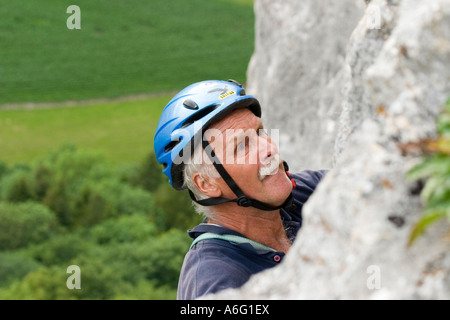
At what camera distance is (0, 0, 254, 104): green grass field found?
6450 cm

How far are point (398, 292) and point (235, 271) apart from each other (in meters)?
1.72

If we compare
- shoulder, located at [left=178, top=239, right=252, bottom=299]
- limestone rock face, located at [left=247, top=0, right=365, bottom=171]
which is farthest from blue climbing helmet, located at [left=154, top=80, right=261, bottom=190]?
limestone rock face, located at [left=247, top=0, right=365, bottom=171]

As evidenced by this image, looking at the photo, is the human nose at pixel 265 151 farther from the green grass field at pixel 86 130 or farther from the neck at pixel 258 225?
the green grass field at pixel 86 130

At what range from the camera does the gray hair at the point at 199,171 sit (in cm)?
487

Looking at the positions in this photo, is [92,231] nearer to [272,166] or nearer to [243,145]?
[243,145]

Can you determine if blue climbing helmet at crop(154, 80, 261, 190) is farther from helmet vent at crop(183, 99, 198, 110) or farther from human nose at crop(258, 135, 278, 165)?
human nose at crop(258, 135, 278, 165)

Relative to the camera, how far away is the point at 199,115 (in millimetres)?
4941

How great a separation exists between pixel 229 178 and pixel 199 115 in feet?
1.77

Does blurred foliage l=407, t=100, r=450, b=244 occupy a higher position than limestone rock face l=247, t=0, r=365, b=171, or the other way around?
blurred foliage l=407, t=100, r=450, b=244

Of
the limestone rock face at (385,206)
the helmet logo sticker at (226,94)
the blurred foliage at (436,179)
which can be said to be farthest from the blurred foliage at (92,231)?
the blurred foliage at (436,179)

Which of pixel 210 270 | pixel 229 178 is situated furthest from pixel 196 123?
pixel 210 270

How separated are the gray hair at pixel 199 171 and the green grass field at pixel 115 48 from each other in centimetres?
5654

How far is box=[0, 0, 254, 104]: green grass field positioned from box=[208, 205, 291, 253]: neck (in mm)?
56756

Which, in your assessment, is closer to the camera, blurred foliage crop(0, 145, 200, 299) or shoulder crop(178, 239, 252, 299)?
shoulder crop(178, 239, 252, 299)
